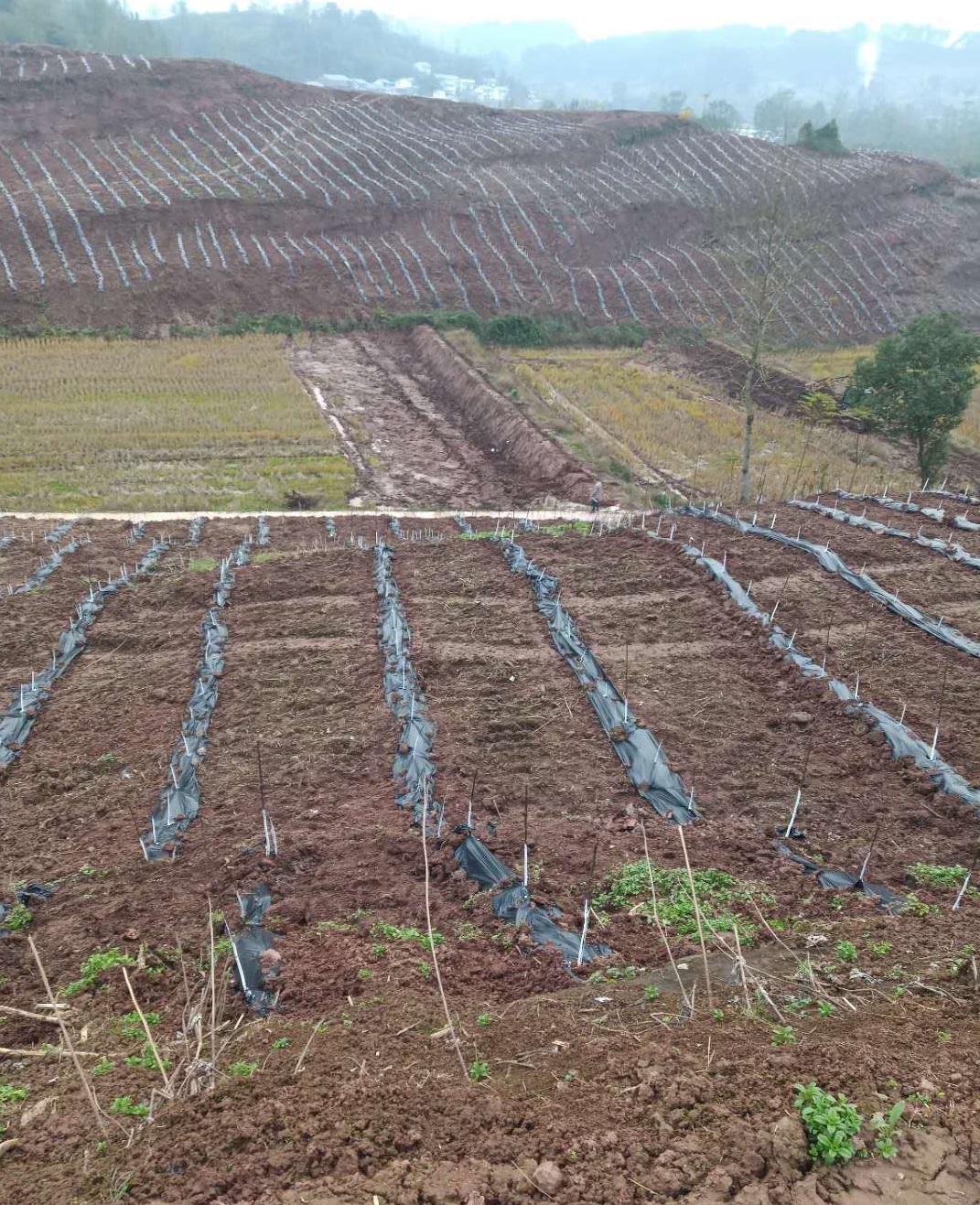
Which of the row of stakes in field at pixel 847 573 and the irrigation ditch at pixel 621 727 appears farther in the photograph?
the row of stakes in field at pixel 847 573

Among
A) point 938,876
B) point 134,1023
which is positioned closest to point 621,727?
point 938,876

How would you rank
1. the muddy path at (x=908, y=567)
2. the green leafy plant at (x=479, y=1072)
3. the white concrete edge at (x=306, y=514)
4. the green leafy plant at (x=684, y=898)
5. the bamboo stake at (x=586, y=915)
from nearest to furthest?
the green leafy plant at (x=479, y=1072) < the bamboo stake at (x=586, y=915) < the green leafy plant at (x=684, y=898) < the muddy path at (x=908, y=567) < the white concrete edge at (x=306, y=514)

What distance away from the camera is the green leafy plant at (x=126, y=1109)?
4.05 metres

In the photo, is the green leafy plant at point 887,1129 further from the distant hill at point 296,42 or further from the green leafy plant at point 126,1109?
the distant hill at point 296,42

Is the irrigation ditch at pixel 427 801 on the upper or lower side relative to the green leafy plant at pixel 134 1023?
upper

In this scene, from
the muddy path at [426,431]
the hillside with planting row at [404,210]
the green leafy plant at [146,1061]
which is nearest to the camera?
the green leafy plant at [146,1061]

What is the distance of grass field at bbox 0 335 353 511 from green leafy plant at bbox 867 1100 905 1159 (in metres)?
13.5

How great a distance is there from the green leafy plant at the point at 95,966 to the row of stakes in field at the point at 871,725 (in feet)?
14.8

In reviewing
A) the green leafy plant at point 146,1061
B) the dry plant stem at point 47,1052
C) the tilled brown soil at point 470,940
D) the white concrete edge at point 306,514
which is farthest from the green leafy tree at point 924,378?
the dry plant stem at point 47,1052

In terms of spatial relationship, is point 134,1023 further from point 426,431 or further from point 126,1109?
Result: point 426,431

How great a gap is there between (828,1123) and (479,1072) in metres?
1.58

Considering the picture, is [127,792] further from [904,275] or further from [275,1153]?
[904,275]

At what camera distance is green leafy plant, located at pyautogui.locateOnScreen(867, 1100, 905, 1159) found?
11.8 ft

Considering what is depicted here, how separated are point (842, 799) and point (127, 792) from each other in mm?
5801
